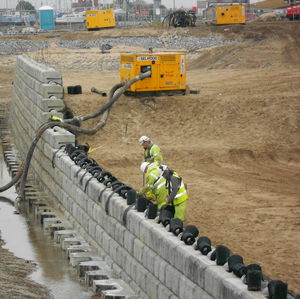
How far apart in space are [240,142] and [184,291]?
55.5 feet

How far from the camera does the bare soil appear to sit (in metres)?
18.1

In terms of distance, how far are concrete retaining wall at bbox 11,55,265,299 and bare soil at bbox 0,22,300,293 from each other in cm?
179

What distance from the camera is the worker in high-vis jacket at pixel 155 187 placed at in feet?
55.6

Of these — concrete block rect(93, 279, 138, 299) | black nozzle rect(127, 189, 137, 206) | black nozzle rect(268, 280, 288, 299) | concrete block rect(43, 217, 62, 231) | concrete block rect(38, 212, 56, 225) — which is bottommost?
concrete block rect(38, 212, 56, 225)

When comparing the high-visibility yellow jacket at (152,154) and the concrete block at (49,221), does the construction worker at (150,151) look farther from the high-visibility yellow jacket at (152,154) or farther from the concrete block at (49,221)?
the concrete block at (49,221)

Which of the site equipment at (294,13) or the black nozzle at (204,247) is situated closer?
the black nozzle at (204,247)

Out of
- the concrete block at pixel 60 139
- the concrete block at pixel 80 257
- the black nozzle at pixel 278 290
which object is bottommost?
the concrete block at pixel 80 257

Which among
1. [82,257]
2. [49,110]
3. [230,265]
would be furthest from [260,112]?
[230,265]

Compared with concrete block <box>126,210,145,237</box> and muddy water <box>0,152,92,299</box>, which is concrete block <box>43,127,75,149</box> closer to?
muddy water <box>0,152,92,299</box>

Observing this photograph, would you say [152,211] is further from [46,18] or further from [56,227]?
[46,18]

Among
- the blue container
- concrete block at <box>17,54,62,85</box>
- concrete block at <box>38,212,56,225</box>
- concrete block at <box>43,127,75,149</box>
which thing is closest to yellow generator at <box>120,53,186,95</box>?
concrete block at <box>17,54,62,85</box>

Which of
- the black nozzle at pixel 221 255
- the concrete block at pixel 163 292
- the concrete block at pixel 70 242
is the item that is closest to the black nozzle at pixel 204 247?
the black nozzle at pixel 221 255

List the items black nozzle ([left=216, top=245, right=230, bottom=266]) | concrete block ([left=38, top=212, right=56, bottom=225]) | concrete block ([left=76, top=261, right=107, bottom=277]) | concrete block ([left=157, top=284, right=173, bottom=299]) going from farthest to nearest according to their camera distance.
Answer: concrete block ([left=38, top=212, right=56, bottom=225]) → concrete block ([left=76, top=261, right=107, bottom=277]) → concrete block ([left=157, top=284, right=173, bottom=299]) → black nozzle ([left=216, top=245, right=230, bottom=266])

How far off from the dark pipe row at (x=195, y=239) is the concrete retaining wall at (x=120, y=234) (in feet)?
0.31
